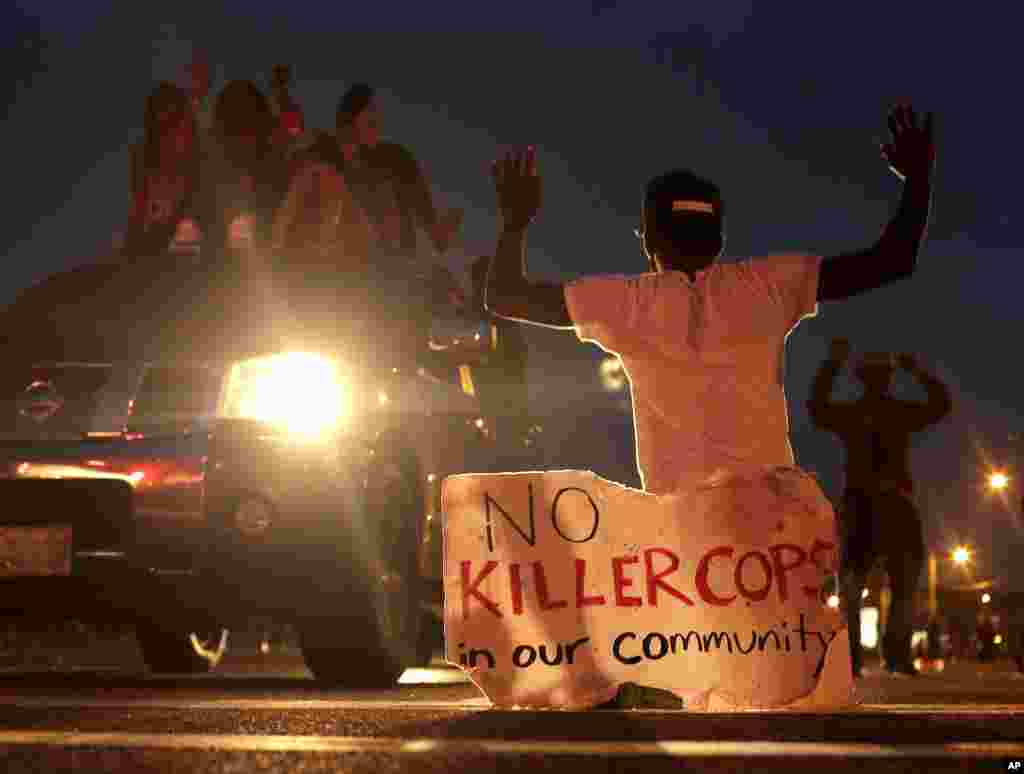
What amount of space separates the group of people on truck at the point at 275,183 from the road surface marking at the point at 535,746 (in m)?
5.81

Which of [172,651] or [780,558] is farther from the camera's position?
[172,651]

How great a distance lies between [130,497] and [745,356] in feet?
10.7

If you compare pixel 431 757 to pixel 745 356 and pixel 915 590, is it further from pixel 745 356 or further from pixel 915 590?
pixel 915 590

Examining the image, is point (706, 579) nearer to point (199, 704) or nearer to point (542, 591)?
point (542, 591)

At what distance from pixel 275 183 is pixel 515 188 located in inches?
364

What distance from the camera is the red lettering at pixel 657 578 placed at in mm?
5578

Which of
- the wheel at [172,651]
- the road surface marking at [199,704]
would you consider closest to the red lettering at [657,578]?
the road surface marking at [199,704]

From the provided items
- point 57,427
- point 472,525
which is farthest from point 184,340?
point 472,525

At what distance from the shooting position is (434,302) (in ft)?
34.1

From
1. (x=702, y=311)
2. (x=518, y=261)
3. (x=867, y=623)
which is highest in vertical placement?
(x=518, y=261)

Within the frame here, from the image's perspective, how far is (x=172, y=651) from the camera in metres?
11.5

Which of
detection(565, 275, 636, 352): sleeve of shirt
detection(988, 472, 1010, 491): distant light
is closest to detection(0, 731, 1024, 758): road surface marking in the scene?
detection(565, 275, 636, 352): sleeve of shirt

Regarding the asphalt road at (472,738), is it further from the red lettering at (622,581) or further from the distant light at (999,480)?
the distant light at (999,480)

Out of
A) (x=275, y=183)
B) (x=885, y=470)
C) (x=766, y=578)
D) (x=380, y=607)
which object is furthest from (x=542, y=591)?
(x=275, y=183)
